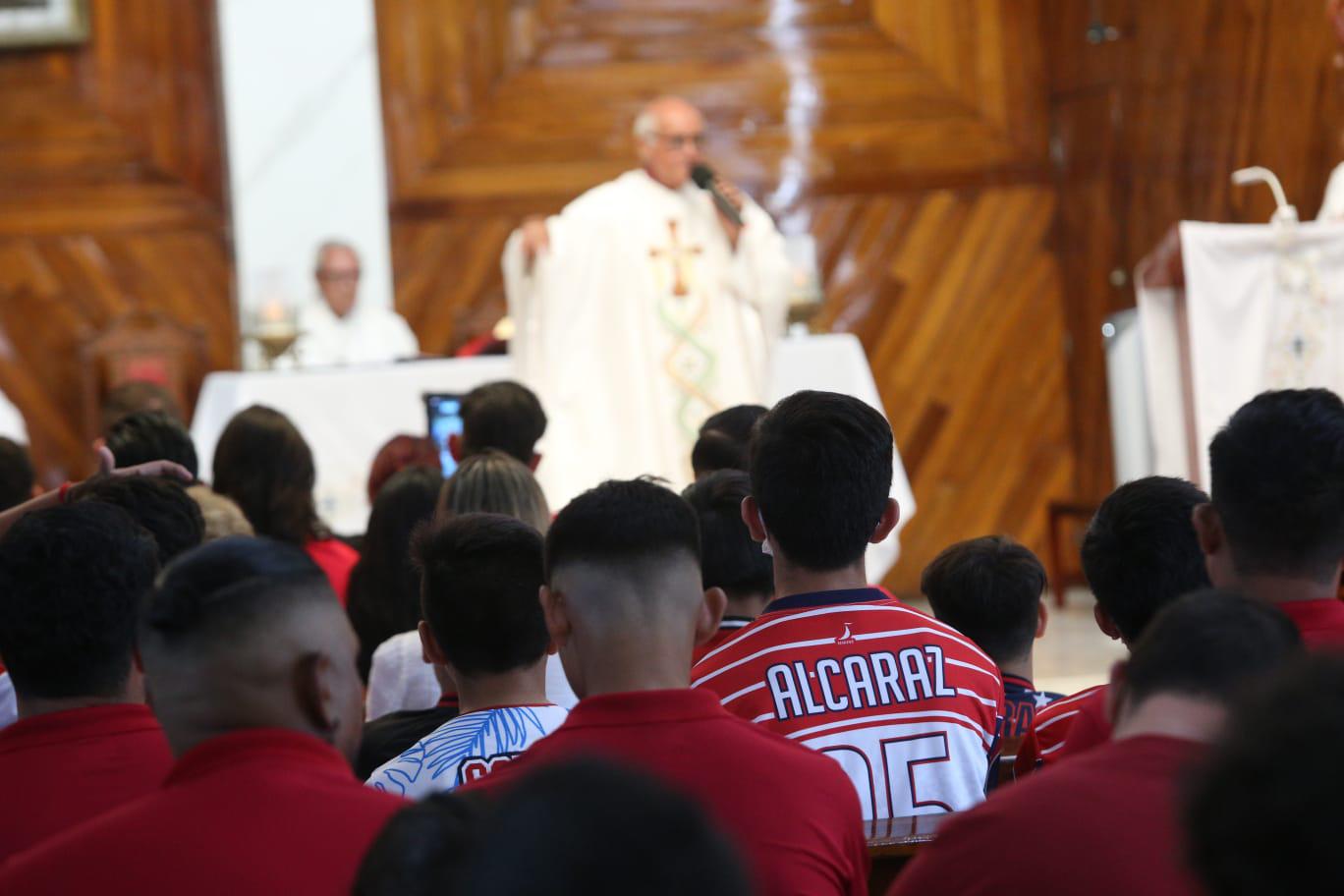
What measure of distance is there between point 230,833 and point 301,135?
7599 millimetres

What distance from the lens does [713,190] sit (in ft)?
22.8

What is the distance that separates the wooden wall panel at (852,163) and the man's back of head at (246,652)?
7189 millimetres

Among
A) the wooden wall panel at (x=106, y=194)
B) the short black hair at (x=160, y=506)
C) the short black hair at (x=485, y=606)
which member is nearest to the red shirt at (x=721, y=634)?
the short black hair at (x=485, y=606)

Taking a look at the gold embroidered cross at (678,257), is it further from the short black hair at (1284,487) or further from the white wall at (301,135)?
the short black hair at (1284,487)

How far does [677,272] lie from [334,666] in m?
5.56

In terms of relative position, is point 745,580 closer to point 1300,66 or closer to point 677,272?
point 677,272

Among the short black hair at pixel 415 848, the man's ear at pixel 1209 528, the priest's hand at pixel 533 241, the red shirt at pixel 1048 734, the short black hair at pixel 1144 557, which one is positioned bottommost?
the red shirt at pixel 1048 734

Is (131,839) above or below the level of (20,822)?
above

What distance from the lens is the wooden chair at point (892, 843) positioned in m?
2.23

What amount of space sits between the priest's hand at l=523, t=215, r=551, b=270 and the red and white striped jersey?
454 cm

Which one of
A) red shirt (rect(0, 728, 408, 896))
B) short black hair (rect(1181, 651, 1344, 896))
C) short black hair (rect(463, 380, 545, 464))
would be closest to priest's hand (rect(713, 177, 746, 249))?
short black hair (rect(463, 380, 545, 464))

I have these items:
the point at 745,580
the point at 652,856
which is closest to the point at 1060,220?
the point at 745,580

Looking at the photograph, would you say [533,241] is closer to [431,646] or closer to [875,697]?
[431,646]

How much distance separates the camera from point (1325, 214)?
6848 mm
